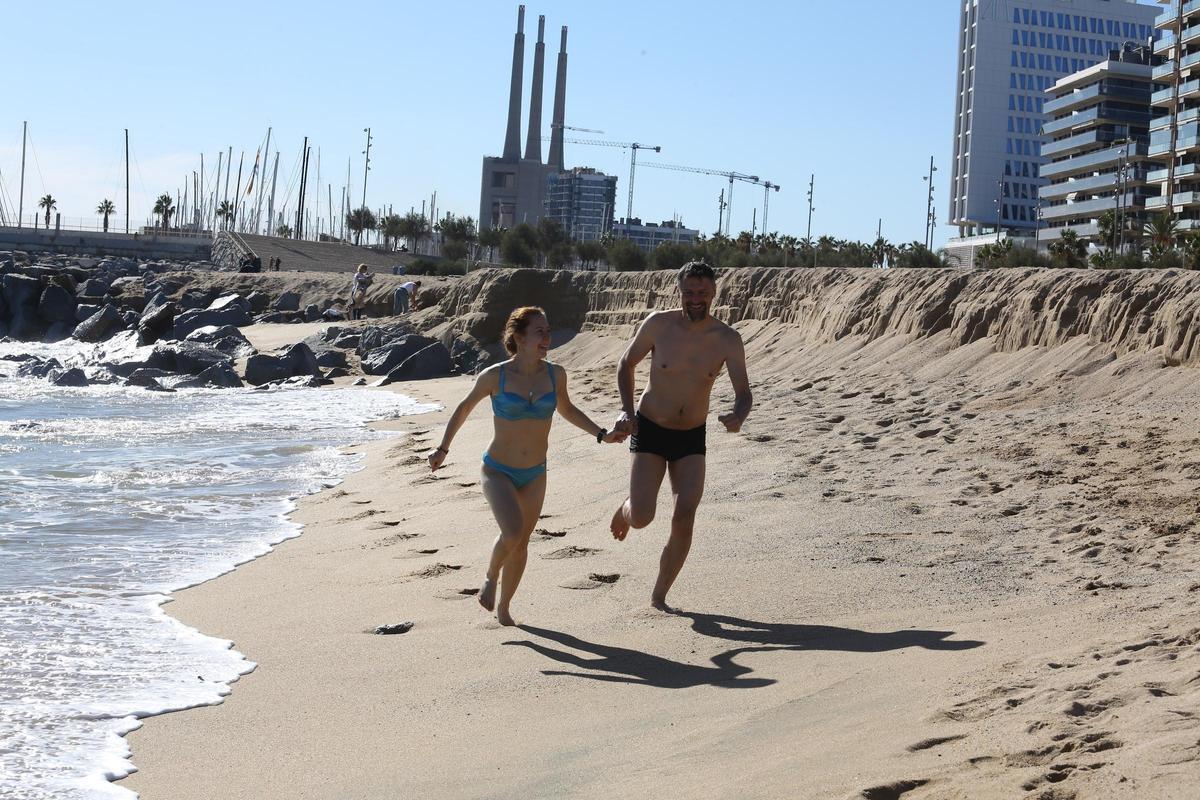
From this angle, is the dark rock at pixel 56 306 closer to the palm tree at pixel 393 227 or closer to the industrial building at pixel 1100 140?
the palm tree at pixel 393 227

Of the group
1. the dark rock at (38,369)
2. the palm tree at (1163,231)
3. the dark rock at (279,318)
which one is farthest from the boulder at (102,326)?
the palm tree at (1163,231)

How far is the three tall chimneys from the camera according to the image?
490ft

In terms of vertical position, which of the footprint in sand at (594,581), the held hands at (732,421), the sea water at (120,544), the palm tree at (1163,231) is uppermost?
the palm tree at (1163,231)

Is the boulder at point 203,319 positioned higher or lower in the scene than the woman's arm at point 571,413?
higher

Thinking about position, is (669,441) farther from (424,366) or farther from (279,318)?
(279,318)

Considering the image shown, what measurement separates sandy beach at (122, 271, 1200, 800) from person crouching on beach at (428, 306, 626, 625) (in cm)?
29

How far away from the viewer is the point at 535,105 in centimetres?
15162

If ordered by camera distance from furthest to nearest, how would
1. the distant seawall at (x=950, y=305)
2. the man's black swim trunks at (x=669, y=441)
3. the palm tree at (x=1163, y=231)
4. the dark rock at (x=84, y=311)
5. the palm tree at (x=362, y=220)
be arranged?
the palm tree at (x=362, y=220) → the palm tree at (x=1163, y=231) → the dark rock at (x=84, y=311) → the distant seawall at (x=950, y=305) → the man's black swim trunks at (x=669, y=441)

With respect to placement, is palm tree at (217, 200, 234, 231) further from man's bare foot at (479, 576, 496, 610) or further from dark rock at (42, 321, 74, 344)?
man's bare foot at (479, 576, 496, 610)

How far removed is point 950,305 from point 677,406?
8.89 metres

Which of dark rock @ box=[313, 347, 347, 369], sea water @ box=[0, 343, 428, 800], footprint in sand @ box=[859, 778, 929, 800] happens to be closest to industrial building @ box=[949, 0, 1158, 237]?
dark rock @ box=[313, 347, 347, 369]

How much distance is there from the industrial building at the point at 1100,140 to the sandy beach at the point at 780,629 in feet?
267

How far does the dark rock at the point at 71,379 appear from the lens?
2238cm

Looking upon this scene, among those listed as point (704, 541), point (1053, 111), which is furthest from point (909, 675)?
point (1053, 111)
